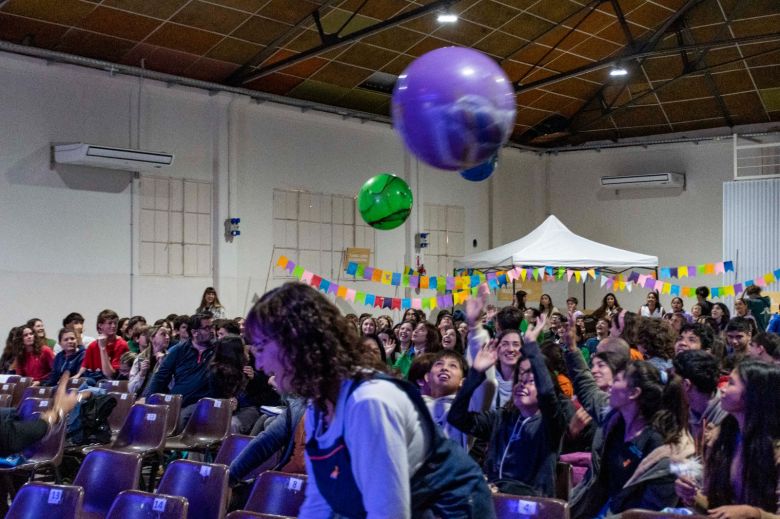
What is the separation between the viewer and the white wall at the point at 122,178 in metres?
11.5

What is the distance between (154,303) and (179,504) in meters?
9.60

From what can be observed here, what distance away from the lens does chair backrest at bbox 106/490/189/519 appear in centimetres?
341

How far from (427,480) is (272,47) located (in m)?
11.6

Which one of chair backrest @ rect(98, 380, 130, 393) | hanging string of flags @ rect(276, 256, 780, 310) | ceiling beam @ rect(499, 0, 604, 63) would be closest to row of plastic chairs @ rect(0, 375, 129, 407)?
chair backrest @ rect(98, 380, 130, 393)

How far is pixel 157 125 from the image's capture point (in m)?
12.9

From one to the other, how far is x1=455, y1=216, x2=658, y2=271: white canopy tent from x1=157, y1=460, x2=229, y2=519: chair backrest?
9.65 m

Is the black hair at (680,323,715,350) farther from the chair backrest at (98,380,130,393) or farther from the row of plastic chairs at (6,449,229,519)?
the chair backrest at (98,380,130,393)

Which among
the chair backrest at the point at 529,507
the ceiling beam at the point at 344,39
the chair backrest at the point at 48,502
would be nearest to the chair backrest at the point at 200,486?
the chair backrest at the point at 48,502

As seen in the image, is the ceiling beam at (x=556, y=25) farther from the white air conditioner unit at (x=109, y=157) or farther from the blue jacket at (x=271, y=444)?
the blue jacket at (x=271, y=444)

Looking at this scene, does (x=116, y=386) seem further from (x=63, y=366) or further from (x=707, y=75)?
(x=707, y=75)

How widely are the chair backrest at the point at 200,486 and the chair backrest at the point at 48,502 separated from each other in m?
0.45

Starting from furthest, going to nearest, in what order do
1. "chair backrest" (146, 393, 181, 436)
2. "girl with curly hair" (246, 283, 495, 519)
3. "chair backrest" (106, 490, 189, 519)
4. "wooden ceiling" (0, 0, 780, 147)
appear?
1. "wooden ceiling" (0, 0, 780, 147)
2. "chair backrest" (146, 393, 181, 436)
3. "chair backrest" (106, 490, 189, 519)
4. "girl with curly hair" (246, 283, 495, 519)

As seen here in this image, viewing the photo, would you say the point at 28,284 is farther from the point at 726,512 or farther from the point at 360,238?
the point at 726,512

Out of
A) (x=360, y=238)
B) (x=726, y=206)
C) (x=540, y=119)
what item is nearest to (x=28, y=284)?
(x=360, y=238)
